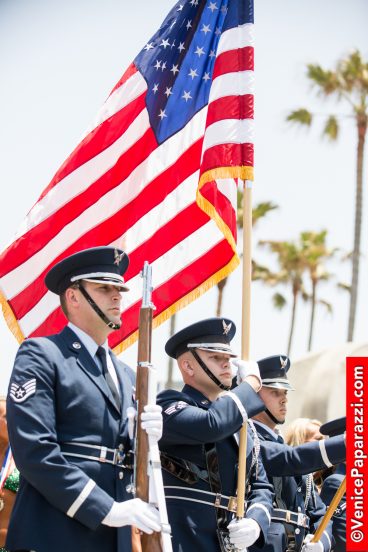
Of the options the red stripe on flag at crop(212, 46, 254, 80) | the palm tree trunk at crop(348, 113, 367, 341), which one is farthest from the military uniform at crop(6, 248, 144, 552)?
the palm tree trunk at crop(348, 113, 367, 341)

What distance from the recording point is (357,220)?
2838 cm

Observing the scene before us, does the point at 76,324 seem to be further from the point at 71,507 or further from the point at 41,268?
the point at 41,268

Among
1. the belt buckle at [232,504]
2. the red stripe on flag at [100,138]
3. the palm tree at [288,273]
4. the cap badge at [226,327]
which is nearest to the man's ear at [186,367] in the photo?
the cap badge at [226,327]

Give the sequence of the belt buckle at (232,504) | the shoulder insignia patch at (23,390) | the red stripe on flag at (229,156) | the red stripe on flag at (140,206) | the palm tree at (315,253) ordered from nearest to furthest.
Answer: the shoulder insignia patch at (23,390) < the belt buckle at (232,504) < the red stripe on flag at (229,156) < the red stripe on flag at (140,206) < the palm tree at (315,253)

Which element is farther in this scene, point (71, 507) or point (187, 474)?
point (187, 474)

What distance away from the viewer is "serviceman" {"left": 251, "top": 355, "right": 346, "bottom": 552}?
609cm

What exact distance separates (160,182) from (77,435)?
2.30 meters

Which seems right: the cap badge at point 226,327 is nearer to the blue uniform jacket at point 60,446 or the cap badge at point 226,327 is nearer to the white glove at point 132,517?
the blue uniform jacket at point 60,446

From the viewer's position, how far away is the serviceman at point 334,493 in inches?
287

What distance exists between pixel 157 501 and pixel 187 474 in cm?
99

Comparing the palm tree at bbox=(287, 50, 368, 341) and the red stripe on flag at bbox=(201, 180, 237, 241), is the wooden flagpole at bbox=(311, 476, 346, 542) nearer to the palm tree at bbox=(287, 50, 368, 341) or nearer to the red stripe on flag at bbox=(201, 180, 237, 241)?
the red stripe on flag at bbox=(201, 180, 237, 241)

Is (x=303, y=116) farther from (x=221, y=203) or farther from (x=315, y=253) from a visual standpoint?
(x=221, y=203)

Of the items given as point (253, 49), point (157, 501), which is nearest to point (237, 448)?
point (157, 501)

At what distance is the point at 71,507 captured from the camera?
4.04m
